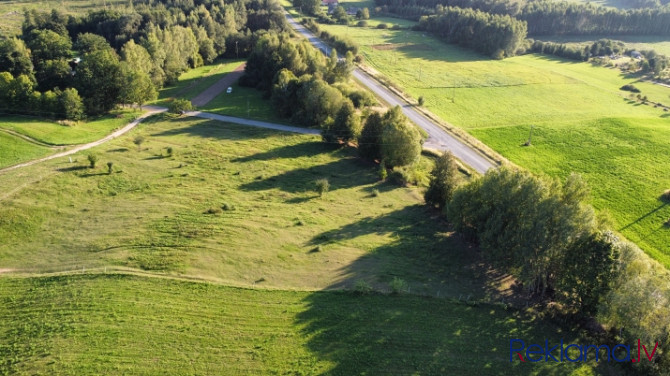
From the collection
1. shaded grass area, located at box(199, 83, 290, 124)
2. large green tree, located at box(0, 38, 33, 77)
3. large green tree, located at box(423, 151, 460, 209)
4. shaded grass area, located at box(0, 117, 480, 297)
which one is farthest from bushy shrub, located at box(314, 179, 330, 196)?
large green tree, located at box(0, 38, 33, 77)

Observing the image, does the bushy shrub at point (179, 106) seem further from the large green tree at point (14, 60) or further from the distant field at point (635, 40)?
the distant field at point (635, 40)

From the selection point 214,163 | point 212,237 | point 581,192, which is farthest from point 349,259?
point 214,163

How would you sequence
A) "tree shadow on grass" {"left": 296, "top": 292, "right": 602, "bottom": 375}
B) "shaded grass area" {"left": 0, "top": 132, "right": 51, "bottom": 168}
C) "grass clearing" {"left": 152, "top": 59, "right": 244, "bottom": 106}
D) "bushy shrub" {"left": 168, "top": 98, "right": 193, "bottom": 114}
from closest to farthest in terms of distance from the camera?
"tree shadow on grass" {"left": 296, "top": 292, "right": 602, "bottom": 375}
"shaded grass area" {"left": 0, "top": 132, "right": 51, "bottom": 168}
"bushy shrub" {"left": 168, "top": 98, "right": 193, "bottom": 114}
"grass clearing" {"left": 152, "top": 59, "right": 244, "bottom": 106}

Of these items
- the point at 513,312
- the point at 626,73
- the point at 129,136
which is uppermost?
the point at 626,73

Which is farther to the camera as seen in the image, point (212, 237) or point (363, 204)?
point (363, 204)

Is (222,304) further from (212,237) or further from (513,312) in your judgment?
(513,312)

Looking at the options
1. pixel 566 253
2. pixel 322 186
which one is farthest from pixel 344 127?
pixel 566 253

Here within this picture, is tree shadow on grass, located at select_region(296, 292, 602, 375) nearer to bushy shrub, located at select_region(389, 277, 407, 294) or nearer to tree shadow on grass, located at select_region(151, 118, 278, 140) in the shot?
bushy shrub, located at select_region(389, 277, 407, 294)
